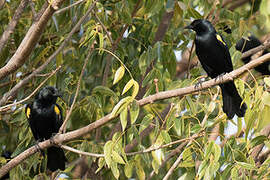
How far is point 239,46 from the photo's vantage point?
7.27m

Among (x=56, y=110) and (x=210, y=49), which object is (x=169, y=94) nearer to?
(x=210, y=49)

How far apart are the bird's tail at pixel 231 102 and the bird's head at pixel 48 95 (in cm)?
168

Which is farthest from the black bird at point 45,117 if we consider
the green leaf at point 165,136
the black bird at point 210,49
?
the green leaf at point 165,136

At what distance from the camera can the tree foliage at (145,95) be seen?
286cm

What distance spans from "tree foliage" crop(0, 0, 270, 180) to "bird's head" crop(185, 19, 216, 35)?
0.31 feet

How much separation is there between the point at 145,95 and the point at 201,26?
72.7 inches

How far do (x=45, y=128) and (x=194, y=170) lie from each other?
2440mm

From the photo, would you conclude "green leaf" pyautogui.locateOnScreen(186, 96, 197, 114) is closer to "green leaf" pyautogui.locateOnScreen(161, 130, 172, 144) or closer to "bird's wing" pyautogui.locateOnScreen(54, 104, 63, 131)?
"green leaf" pyautogui.locateOnScreen(161, 130, 172, 144)

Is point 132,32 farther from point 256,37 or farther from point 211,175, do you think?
point 256,37

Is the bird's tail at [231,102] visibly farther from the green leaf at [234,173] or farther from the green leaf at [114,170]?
the green leaf at [114,170]

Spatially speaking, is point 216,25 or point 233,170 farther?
point 216,25

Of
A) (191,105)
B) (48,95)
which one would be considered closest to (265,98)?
(191,105)

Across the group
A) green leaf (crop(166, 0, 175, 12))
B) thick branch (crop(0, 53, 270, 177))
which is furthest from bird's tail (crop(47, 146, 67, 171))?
green leaf (crop(166, 0, 175, 12))

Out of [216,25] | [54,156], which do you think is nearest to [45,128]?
[54,156]
